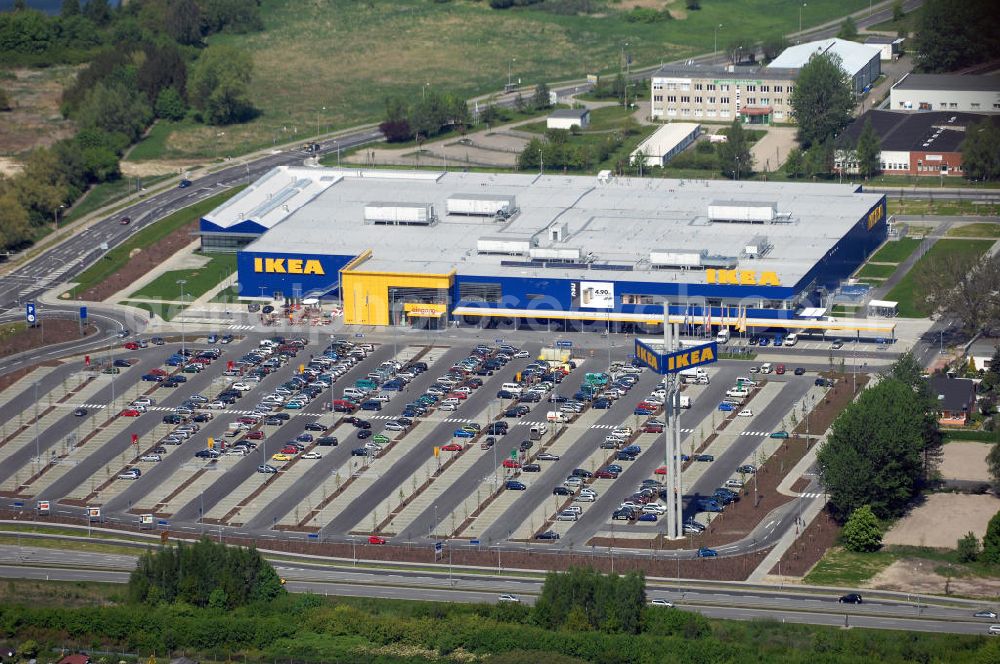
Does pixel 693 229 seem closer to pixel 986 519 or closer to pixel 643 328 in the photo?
pixel 643 328

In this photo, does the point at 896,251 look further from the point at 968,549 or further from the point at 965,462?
the point at 968,549

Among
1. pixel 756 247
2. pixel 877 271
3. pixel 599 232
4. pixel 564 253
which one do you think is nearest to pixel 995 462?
pixel 756 247

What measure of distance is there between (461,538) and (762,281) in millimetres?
43073

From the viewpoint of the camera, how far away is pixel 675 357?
448 feet

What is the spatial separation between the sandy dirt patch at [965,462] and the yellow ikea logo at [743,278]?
85.7ft

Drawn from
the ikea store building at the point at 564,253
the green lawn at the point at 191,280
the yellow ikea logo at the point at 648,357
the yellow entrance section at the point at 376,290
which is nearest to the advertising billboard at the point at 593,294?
the ikea store building at the point at 564,253

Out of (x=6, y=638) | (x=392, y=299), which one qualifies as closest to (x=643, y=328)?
(x=392, y=299)

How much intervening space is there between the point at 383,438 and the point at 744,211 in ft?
153

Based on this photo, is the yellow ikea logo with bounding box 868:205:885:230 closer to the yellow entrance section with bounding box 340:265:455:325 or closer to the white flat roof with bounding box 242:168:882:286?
the white flat roof with bounding box 242:168:882:286

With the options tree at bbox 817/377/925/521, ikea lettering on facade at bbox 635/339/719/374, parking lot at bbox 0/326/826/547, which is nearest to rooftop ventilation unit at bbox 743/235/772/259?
parking lot at bbox 0/326/826/547

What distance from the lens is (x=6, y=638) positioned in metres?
127

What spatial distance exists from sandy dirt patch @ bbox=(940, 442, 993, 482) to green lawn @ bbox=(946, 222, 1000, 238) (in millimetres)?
48906

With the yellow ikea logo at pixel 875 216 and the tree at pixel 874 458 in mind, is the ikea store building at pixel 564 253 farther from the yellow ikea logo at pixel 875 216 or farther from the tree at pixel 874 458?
the tree at pixel 874 458

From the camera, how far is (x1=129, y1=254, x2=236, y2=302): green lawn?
188 metres
